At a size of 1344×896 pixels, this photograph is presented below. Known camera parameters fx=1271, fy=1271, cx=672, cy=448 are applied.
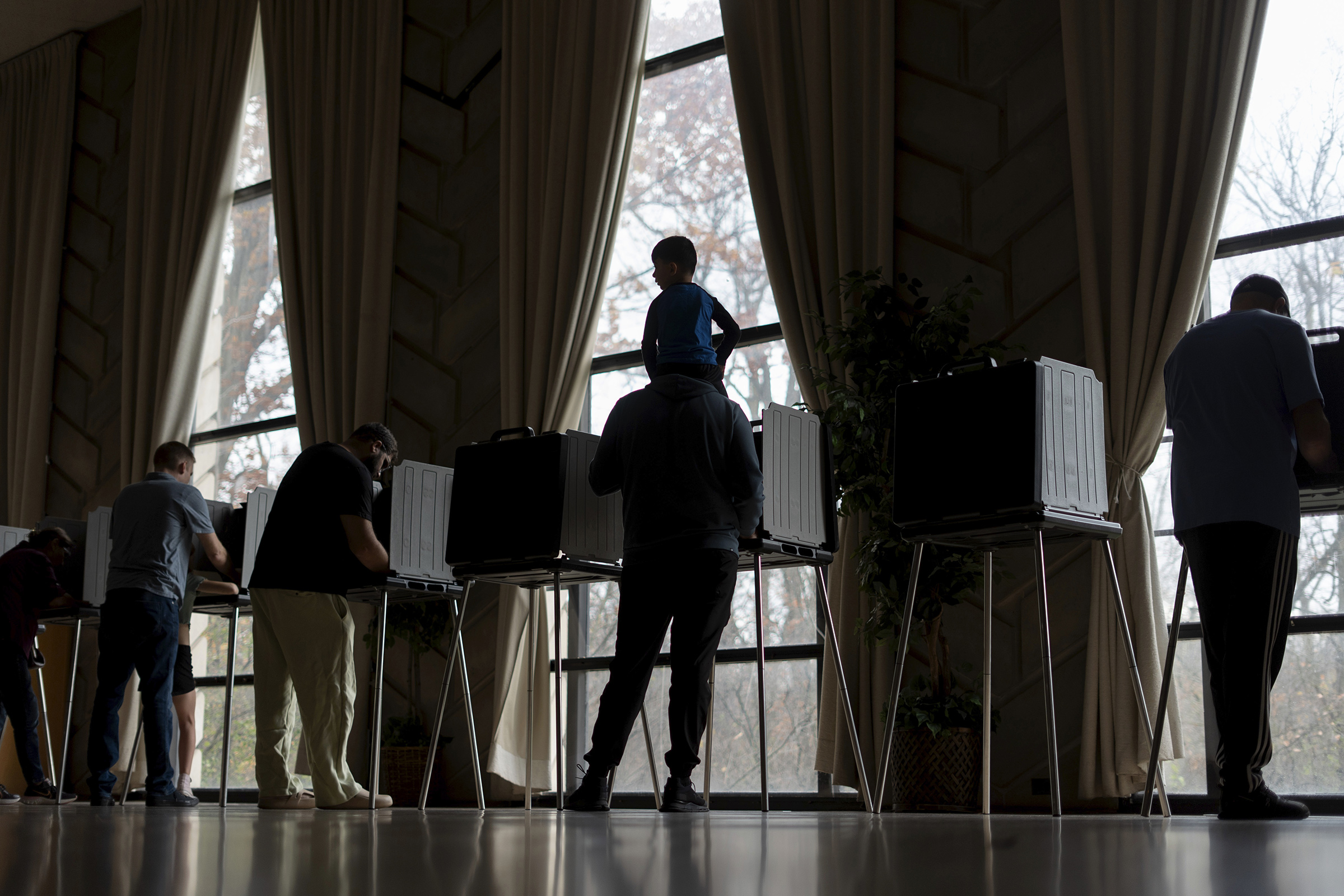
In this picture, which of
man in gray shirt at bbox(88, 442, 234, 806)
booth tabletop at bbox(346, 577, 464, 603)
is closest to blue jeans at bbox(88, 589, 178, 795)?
man in gray shirt at bbox(88, 442, 234, 806)

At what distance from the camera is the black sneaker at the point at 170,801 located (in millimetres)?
4883

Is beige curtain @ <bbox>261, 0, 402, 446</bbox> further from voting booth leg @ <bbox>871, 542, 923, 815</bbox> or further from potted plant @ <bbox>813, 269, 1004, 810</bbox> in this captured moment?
voting booth leg @ <bbox>871, 542, 923, 815</bbox>

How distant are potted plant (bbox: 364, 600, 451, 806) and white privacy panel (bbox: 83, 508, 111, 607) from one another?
1348 mm

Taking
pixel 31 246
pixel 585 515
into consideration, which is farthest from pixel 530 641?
pixel 31 246

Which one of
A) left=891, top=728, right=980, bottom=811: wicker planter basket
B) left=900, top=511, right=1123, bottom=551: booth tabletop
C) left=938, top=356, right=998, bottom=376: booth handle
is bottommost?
left=891, top=728, right=980, bottom=811: wicker planter basket

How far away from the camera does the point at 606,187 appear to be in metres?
6.39

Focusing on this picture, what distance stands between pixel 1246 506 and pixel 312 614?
286 centimetres

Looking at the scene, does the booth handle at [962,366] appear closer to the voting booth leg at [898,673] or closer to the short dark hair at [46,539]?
the voting booth leg at [898,673]

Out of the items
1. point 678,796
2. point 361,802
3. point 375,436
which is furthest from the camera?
point 375,436

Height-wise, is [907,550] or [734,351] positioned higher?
[734,351]

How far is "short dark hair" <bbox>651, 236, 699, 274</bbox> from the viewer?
3.67 m

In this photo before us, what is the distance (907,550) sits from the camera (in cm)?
472

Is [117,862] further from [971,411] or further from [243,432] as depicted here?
[243,432]

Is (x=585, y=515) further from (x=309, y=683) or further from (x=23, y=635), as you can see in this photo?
A: (x=23, y=635)
